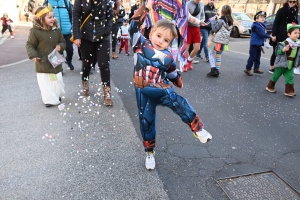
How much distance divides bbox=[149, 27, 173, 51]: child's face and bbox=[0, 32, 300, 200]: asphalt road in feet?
3.95

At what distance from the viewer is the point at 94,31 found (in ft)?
12.5

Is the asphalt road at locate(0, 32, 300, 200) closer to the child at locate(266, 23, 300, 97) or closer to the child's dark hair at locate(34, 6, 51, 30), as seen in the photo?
the child at locate(266, 23, 300, 97)

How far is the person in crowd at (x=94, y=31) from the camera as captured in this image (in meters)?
3.76

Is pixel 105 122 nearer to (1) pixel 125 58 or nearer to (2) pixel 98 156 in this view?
(2) pixel 98 156

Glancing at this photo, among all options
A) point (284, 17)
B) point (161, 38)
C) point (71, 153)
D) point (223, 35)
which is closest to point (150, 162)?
point (71, 153)

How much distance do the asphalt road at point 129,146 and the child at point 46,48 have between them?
10.0 inches

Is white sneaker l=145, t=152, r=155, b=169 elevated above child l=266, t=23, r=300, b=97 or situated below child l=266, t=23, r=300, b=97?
below

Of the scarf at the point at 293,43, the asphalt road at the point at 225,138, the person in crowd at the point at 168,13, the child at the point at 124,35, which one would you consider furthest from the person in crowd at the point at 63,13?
the scarf at the point at 293,43

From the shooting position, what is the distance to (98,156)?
2730 mm

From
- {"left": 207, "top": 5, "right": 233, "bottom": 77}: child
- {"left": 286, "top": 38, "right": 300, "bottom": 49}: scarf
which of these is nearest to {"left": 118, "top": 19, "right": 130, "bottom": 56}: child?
{"left": 207, "top": 5, "right": 233, "bottom": 77}: child

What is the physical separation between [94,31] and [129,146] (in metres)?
1.85

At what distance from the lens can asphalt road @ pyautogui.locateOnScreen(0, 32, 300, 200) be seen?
2.30 metres

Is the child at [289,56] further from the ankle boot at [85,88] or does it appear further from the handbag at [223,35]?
the ankle boot at [85,88]

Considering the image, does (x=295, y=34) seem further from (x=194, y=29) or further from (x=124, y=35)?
(x=124, y=35)
